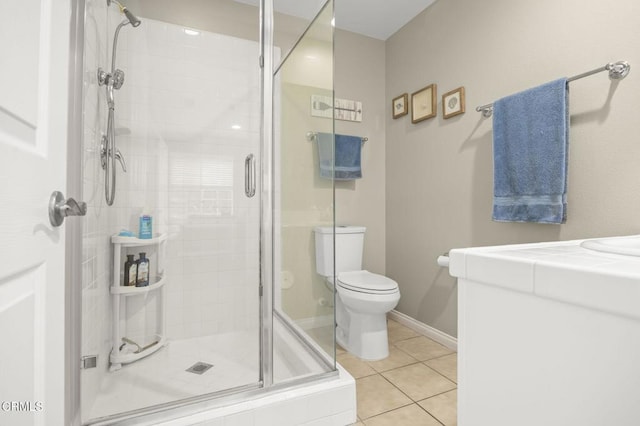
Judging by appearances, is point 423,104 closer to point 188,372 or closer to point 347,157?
point 347,157

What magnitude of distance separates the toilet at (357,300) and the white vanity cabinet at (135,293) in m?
0.98

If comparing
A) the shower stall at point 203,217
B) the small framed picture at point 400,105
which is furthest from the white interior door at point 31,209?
the small framed picture at point 400,105

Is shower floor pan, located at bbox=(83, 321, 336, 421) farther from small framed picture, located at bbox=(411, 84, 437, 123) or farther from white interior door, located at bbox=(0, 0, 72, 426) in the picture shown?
small framed picture, located at bbox=(411, 84, 437, 123)

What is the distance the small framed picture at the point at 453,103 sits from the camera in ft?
6.69

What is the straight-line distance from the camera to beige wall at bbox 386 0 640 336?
4.41ft

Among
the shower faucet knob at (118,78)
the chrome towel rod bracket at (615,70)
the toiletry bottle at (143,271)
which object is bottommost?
the toiletry bottle at (143,271)

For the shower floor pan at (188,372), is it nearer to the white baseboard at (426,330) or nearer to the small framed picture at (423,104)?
the white baseboard at (426,330)

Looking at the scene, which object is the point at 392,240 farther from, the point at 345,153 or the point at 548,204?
the point at 548,204

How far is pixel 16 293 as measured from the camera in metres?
0.61

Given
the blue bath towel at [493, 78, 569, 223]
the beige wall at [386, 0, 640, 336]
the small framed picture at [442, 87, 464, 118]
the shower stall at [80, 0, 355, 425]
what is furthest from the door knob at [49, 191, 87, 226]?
the small framed picture at [442, 87, 464, 118]

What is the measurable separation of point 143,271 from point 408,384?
5.23 feet

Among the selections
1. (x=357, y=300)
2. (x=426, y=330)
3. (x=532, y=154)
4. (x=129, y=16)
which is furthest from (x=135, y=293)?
(x=532, y=154)

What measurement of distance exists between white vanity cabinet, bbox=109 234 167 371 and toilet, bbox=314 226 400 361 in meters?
0.98

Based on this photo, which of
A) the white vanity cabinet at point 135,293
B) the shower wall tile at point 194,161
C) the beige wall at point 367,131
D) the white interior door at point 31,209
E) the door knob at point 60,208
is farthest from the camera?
the beige wall at point 367,131
